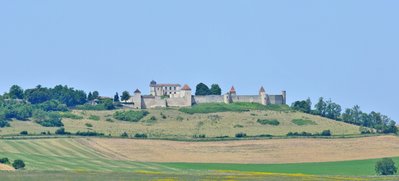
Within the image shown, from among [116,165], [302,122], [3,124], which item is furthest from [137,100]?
[116,165]

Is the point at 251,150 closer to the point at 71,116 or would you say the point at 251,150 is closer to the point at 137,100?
the point at 71,116

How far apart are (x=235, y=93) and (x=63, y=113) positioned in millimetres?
33243

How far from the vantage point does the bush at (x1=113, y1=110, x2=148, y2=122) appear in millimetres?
161262

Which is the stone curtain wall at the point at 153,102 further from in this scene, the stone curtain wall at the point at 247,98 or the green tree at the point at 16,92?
the green tree at the point at 16,92

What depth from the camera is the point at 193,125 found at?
156 meters

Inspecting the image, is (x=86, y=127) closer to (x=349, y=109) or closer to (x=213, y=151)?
(x=213, y=151)

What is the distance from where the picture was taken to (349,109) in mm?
174750

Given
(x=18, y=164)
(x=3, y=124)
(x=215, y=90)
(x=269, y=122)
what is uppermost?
(x=215, y=90)

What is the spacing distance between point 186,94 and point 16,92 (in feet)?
93.5

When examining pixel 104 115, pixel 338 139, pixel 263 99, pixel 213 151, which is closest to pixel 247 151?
pixel 213 151

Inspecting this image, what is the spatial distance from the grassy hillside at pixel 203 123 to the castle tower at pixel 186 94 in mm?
4075

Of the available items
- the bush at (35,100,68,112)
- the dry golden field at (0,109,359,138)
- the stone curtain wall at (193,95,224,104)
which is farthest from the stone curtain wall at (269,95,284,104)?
the bush at (35,100,68,112)

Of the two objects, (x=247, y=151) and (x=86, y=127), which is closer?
(x=247, y=151)

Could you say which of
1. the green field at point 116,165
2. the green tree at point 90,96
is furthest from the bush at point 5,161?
the green tree at point 90,96
